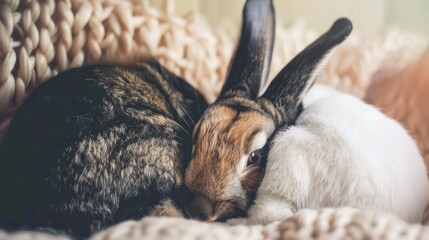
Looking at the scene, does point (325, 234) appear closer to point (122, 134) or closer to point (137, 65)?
point (122, 134)

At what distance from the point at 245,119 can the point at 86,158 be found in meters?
0.23

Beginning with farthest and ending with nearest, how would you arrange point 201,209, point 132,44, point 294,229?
point 132,44 → point 201,209 → point 294,229

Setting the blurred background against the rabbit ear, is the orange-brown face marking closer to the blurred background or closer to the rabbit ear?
the rabbit ear

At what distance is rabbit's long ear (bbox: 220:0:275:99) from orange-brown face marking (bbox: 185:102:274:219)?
68mm

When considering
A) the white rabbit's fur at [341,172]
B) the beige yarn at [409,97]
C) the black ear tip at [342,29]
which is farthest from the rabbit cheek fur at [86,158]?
the beige yarn at [409,97]

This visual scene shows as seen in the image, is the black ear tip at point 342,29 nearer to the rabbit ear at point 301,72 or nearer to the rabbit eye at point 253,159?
the rabbit ear at point 301,72

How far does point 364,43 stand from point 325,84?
4.1 inches

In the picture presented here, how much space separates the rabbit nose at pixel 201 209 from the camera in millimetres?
713

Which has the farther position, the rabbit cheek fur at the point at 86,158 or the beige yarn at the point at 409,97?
the beige yarn at the point at 409,97

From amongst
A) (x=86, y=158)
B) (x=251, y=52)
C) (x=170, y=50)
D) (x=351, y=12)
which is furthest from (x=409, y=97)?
(x=86, y=158)

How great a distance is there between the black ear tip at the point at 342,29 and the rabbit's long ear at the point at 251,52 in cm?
11

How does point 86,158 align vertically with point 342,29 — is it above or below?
below

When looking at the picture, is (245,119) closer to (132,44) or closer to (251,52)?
(251,52)

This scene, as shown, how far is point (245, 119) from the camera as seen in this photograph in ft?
2.50
